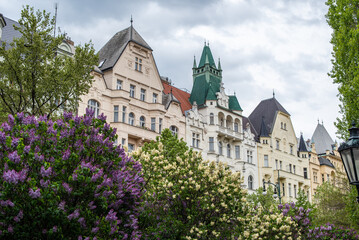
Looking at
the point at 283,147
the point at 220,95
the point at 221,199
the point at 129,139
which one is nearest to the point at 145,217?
the point at 221,199

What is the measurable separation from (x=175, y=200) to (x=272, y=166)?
3768 cm

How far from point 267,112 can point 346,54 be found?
3842 centimetres

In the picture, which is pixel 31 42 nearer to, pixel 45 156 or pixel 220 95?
pixel 45 156

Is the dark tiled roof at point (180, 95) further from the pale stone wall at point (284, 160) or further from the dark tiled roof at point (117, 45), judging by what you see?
the pale stone wall at point (284, 160)

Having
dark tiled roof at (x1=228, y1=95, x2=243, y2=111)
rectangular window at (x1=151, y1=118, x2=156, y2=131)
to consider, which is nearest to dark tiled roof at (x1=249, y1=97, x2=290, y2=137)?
dark tiled roof at (x1=228, y1=95, x2=243, y2=111)

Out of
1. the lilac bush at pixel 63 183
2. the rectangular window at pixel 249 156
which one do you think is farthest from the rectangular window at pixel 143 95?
the lilac bush at pixel 63 183

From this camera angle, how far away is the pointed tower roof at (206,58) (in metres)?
50.8

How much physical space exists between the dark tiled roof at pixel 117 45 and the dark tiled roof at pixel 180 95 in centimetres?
700

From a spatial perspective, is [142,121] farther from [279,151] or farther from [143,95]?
[279,151]

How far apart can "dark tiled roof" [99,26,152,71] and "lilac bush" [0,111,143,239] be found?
25077 mm

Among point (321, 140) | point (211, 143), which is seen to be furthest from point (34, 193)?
point (321, 140)

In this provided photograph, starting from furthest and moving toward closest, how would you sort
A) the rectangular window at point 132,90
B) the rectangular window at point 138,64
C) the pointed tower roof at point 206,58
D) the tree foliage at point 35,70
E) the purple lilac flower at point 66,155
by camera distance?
the pointed tower roof at point 206,58, the rectangular window at point 138,64, the rectangular window at point 132,90, the tree foliage at point 35,70, the purple lilac flower at point 66,155

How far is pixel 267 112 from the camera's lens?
57625 millimetres

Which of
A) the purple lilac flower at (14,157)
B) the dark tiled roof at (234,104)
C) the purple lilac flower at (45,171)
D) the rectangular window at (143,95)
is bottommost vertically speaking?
the purple lilac flower at (45,171)
